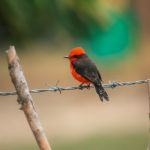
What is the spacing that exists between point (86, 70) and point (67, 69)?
1213 centimetres

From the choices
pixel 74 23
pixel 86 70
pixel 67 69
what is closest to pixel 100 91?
pixel 86 70

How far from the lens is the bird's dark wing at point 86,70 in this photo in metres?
7.39

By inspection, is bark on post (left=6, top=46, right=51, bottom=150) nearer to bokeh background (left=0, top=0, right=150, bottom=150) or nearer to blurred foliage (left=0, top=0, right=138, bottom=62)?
bokeh background (left=0, top=0, right=150, bottom=150)

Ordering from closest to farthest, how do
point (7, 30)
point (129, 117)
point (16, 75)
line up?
point (16, 75)
point (129, 117)
point (7, 30)

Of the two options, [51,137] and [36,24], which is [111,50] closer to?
[36,24]

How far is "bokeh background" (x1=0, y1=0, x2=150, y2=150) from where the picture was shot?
565 inches

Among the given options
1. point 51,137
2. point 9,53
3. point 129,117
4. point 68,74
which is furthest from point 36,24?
point 9,53

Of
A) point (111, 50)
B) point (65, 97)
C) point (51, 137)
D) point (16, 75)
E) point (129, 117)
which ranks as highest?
point (111, 50)

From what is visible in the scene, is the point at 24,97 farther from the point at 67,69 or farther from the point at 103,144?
the point at 67,69

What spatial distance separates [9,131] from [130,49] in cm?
654

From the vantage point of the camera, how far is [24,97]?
5039 millimetres

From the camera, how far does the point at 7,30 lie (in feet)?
57.8

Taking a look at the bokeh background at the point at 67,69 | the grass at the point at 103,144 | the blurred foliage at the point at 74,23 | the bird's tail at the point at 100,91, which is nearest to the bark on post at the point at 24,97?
the bird's tail at the point at 100,91

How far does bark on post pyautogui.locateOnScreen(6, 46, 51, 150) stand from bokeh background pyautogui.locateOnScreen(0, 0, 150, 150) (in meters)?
7.70
